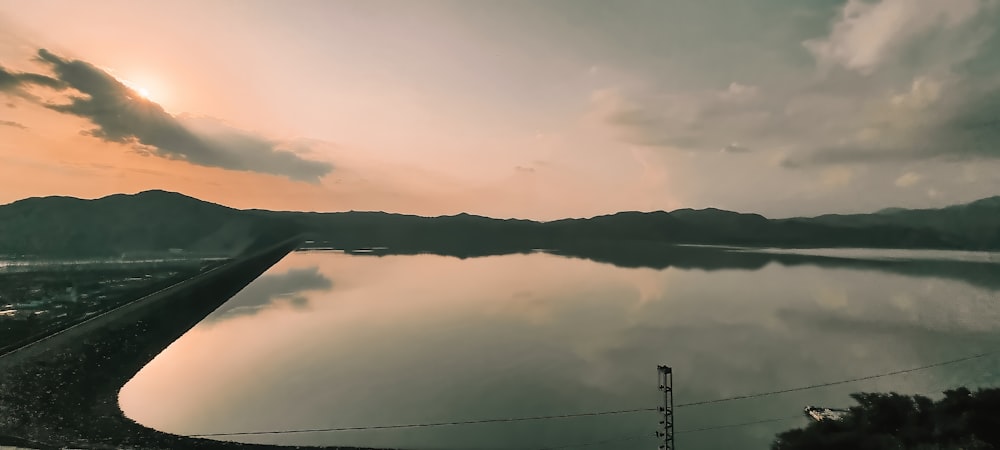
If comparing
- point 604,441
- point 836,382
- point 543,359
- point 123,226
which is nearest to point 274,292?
point 543,359

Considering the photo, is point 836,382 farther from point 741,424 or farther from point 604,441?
point 604,441

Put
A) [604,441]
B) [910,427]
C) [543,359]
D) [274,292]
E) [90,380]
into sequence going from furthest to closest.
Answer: [274,292], [543,359], [90,380], [604,441], [910,427]

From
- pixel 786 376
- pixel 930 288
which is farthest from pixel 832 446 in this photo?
pixel 930 288

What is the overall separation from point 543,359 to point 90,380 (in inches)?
702

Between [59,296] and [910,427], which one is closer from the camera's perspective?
[910,427]

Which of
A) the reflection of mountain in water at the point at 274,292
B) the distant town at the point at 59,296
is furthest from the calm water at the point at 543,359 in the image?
the distant town at the point at 59,296

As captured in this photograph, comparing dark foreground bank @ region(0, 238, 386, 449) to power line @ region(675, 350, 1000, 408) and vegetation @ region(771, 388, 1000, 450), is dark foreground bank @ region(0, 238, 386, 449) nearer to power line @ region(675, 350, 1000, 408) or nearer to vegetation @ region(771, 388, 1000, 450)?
power line @ region(675, 350, 1000, 408)

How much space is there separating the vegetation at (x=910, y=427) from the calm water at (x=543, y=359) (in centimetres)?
171

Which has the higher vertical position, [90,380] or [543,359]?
[543,359]

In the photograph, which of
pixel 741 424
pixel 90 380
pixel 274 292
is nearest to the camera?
pixel 741 424

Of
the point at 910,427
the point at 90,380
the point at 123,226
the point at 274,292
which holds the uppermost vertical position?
the point at 123,226

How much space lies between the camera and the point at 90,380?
60.3 ft

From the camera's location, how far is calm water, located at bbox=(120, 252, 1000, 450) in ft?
47.5

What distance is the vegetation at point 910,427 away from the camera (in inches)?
439
